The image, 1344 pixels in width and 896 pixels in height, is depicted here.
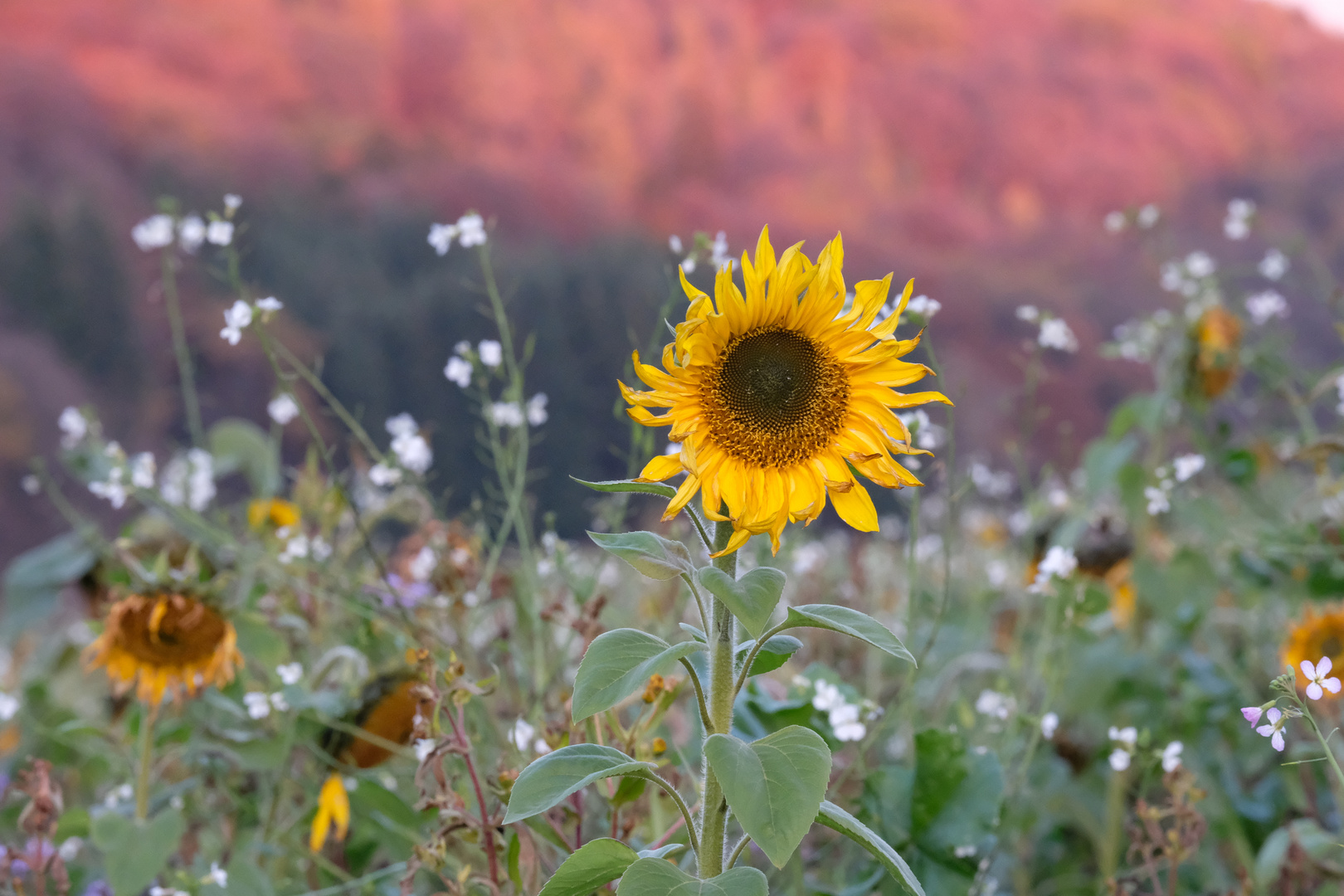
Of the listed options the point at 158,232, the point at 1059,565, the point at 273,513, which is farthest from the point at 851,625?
the point at 273,513

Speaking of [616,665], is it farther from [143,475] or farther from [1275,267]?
[1275,267]

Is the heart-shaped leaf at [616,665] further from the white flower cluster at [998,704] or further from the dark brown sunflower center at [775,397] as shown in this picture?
the white flower cluster at [998,704]

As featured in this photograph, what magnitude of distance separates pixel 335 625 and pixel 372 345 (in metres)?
1.87

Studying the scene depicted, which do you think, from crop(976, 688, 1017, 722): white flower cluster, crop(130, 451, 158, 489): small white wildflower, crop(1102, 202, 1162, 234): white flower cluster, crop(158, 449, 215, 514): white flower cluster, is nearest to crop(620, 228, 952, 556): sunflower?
crop(976, 688, 1017, 722): white flower cluster

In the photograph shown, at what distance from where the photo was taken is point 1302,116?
4906 millimetres

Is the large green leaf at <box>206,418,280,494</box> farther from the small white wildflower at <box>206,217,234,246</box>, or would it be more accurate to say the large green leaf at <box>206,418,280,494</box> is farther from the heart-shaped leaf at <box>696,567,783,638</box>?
the heart-shaped leaf at <box>696,567,783,638</box>

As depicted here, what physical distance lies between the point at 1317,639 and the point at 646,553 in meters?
0.87

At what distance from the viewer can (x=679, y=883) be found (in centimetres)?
46

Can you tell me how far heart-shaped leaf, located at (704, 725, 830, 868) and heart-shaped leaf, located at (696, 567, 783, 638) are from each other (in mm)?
54

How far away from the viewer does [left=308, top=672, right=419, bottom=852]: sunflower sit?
2.61ft

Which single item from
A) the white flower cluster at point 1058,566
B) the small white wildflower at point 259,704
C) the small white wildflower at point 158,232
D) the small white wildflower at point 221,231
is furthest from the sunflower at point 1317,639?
the small white wildflower at point 158,232

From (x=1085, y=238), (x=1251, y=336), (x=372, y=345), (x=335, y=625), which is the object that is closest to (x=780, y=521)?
(x=335, y=625)

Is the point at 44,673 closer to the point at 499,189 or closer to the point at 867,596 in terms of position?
the point at 867,596

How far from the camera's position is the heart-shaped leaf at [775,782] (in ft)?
1.36
